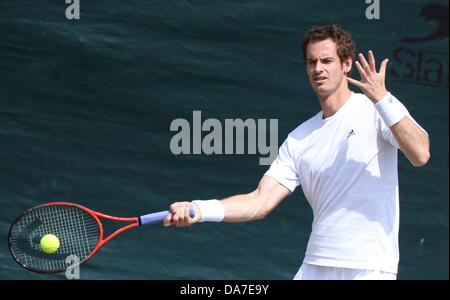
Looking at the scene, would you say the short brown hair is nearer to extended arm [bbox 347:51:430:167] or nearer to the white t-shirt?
the white t-shirt

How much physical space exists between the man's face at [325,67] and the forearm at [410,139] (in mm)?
363

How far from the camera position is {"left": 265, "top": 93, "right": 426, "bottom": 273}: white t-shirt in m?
3.88

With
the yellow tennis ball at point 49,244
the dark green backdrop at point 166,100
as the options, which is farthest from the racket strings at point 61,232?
the dark green backdrop at point 166,100

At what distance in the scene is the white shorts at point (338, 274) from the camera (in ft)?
12.7

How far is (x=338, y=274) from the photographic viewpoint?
12.9 feet

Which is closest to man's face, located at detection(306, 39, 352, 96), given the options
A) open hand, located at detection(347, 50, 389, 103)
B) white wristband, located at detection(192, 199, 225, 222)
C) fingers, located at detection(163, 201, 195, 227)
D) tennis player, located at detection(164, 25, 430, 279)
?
tennis player, located at detection(164, 25, 430, 279)

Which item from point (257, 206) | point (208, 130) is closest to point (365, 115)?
point (257, 206)

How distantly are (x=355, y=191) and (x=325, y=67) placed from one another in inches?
17.4

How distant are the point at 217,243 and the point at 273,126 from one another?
0.63 metres

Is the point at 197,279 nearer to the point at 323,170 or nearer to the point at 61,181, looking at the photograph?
the point at 61,181

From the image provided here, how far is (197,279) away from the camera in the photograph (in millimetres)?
5559

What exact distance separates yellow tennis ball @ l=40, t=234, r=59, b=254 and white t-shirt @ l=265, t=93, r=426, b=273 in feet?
3.17

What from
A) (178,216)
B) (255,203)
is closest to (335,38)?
(255,203)

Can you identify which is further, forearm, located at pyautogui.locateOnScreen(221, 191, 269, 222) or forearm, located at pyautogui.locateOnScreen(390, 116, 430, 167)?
forearm, located at pyautogui.locateOnScreen(221, 191, 269, 222)
